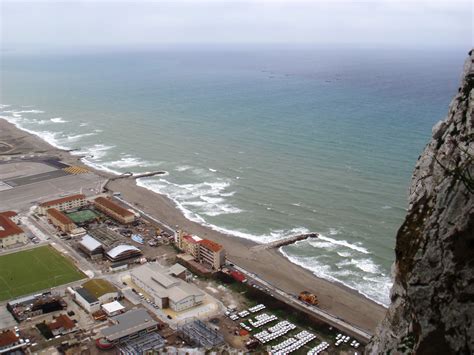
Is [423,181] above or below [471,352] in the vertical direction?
above

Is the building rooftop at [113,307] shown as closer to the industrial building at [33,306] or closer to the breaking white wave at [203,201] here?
the industrial building at [33,306]

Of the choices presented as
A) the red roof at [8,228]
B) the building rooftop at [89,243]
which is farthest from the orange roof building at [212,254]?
the red roof at [8,228]

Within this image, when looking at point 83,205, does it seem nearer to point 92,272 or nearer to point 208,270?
point 92,272

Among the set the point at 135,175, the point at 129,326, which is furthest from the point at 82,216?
the point at 129,326

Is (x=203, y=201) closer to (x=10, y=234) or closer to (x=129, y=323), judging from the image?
(x=10, y=234)

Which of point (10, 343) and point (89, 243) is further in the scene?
point (89, 243)

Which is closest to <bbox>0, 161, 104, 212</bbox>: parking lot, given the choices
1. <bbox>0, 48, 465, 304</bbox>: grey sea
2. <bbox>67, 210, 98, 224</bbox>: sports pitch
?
<bbox>67, 210, 98, 224</bbox>: sports pitch

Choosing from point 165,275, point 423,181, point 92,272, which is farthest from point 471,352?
point 92,272
